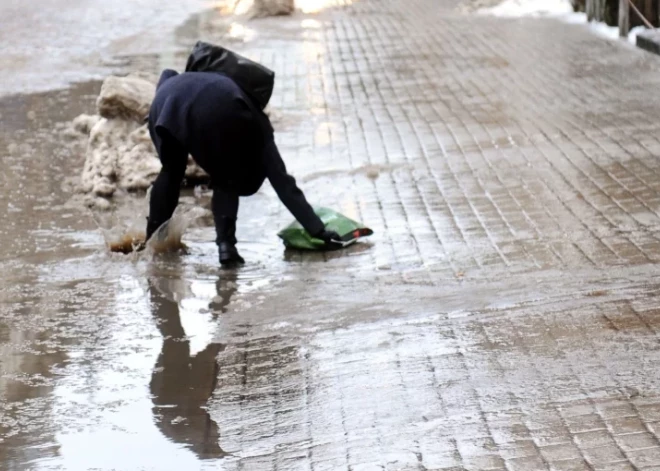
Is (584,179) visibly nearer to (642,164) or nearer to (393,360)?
(642,164)

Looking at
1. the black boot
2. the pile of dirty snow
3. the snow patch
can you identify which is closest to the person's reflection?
the black boot

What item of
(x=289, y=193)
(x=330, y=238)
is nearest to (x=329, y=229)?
(x=330, y=238)

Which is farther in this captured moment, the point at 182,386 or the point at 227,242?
the point at 227,242

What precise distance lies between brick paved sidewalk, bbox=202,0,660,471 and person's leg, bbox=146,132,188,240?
3.12ft

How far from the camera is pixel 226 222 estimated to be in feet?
21.5

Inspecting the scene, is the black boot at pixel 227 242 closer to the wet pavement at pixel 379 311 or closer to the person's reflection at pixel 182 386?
the wet pavement at pixel 379 311

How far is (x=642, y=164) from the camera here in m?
8.02

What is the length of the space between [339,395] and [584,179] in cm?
378

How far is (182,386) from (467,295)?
164 centimetres

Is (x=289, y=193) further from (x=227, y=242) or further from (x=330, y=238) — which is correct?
(x=227, y=242)

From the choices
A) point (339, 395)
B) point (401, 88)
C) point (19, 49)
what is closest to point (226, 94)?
point (339, 395)

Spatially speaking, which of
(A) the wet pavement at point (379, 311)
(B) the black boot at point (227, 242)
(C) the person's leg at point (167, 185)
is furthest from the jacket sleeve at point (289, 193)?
(C) the person's leg at point (167, 185)

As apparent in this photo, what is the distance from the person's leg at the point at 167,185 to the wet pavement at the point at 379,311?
0.98 ft

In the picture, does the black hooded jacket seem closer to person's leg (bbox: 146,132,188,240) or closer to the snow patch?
person's leg (bbox: 146,132,188,240)
